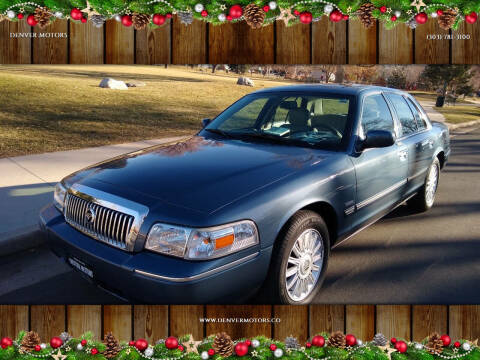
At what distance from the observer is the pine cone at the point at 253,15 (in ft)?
8.19

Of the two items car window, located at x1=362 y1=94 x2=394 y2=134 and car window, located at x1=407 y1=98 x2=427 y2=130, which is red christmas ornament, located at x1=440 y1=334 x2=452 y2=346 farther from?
car window, located at x1=407 y1=98 x2=427 y2=130

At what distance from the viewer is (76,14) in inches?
96.2

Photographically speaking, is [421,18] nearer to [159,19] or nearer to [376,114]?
[159,19]

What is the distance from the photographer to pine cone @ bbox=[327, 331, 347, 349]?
7.19 feet

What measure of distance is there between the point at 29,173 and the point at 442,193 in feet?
20.4

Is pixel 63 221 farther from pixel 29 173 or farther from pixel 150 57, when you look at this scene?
pixel 29 173

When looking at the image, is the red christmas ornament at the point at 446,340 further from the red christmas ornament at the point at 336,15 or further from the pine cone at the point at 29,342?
the pine cone at the point at 29,342

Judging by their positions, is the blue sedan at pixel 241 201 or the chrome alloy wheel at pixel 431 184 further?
the chrome alloy wheel at pixel 431 184

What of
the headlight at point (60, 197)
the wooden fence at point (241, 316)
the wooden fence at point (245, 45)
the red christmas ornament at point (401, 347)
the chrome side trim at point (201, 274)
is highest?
the wooden fence at point (245, 45)

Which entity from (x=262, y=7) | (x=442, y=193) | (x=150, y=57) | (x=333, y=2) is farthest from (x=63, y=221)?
(x=442, y=193)

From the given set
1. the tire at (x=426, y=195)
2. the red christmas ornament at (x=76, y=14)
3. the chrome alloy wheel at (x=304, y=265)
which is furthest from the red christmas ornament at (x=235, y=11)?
the tire at (x=426, y=195)

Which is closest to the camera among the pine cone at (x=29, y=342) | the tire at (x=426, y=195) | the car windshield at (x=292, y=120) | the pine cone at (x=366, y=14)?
the pine cone at (x=29, y=342)

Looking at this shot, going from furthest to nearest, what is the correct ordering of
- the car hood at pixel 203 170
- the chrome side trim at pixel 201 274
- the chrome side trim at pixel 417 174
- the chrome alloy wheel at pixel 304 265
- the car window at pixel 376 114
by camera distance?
the chrome side trim at pixel 417 174 → the car window at pixel 376 114 → the chrome alloy wheel at pixel 304 265 → the car hood at pixel 203 170 → the chrome side trim at pixel 201 274

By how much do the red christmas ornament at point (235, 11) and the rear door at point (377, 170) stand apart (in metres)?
1.63
